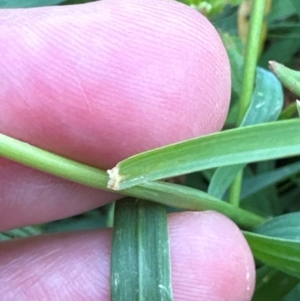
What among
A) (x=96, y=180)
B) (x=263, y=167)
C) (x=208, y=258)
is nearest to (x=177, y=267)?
(x=208, y=258)

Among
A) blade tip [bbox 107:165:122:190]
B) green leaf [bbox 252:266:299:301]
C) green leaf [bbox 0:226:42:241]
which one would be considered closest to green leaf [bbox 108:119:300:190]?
blade tip [bbox 107:165:122:190]

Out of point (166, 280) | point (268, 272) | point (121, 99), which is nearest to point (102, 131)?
point (121, 99)

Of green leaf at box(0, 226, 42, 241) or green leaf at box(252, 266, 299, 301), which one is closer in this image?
green leaf at box(252, 266, 299, 301)

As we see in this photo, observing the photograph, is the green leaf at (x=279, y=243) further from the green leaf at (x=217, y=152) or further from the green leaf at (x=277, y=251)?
the green leaf at (x=217, y=152)

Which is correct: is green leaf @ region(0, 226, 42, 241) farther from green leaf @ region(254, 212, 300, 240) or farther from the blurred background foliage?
green leaf @ region(254, 212, 300, 240)

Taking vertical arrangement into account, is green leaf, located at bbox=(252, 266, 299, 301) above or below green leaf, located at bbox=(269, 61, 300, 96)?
below
